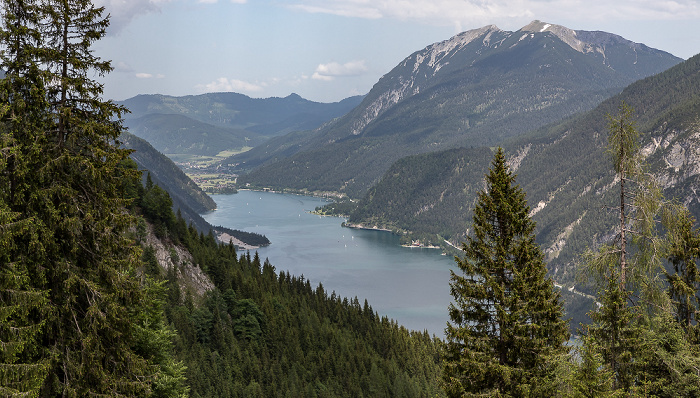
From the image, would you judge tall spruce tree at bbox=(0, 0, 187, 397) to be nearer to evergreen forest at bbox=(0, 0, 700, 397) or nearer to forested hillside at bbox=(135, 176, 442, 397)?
evergreen forest at bbox=(0, 0, 700, 397)

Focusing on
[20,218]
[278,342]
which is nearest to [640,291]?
[20,218]

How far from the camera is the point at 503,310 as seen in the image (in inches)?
751

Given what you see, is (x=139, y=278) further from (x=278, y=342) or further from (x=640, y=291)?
(x=278, y=342)

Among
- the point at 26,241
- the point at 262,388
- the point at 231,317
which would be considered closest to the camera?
the point at 26,241

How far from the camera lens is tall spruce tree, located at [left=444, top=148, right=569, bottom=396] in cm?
1908

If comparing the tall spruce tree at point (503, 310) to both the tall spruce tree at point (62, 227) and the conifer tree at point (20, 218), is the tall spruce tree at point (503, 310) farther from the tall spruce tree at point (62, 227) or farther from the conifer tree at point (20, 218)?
the conifer tree at point (20, 218)

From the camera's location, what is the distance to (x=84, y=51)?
1672cm

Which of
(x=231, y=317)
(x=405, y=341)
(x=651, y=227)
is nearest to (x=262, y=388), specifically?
(x=231, y=317)

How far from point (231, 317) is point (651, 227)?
244 ft

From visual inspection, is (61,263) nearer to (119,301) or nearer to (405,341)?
(119,301)

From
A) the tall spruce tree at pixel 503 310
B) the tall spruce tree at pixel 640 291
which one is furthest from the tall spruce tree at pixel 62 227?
the tall spruce tree at pixel 640 291

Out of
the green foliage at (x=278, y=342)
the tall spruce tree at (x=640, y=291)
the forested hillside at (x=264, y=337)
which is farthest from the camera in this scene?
the green foliage at (x=278, y=342)

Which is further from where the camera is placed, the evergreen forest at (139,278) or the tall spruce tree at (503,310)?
the tall spruce tree at (503,310)

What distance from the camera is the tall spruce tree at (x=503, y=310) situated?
19.1m
